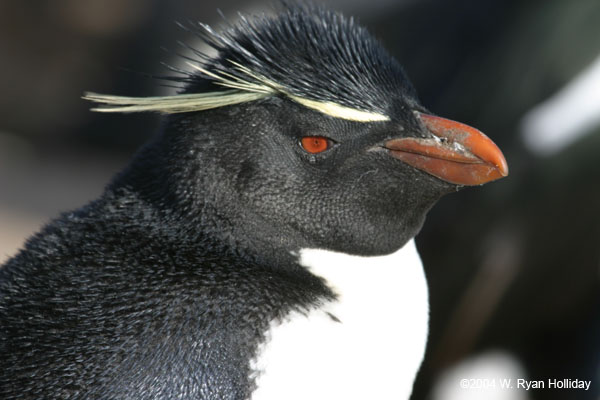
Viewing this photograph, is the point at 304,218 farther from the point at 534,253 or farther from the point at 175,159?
the point at 534,253

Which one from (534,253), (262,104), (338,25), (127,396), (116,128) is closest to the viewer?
(127,396)

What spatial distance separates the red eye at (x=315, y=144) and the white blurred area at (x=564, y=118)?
7.88 feet

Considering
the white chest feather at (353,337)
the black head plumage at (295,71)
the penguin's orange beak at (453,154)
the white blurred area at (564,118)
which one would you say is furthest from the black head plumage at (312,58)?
the white blurred area at (564,118)

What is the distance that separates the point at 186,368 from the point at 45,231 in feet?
1.90

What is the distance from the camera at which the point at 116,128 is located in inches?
331

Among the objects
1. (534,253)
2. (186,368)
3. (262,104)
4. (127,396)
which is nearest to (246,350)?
(186,368)

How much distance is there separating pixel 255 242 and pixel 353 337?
1.13ft

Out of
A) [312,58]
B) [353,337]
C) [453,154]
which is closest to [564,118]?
[453,154]

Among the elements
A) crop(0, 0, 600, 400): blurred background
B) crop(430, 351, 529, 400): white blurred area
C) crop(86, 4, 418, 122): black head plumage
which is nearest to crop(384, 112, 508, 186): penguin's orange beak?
crop(86, 4, 418, 122): black head plumage

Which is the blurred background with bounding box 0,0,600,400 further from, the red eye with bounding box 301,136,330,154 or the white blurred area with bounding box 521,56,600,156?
the red eye with bounding box 301,136,330,154

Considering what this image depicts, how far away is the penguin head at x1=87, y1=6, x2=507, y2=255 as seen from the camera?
195cm

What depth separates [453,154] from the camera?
197cm

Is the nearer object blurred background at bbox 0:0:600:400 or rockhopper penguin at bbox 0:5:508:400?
rockhopper penguin at bbox 0:5:508:400

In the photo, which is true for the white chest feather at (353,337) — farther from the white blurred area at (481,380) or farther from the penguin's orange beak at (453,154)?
the white blurred area at (481,380)
